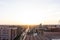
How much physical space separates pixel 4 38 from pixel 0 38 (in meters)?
0.44

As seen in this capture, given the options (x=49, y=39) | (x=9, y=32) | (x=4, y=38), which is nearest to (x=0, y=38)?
(x=4, y=38)

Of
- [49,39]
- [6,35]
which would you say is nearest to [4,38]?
[6,35]

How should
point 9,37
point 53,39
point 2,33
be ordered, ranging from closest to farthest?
point 53,39 → point 9,37 → point 2,33

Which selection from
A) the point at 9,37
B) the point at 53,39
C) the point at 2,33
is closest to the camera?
the point at 53,39

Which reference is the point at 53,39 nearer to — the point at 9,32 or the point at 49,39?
the point at 49,39

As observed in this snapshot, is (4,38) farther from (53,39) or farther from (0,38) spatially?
(53,39)

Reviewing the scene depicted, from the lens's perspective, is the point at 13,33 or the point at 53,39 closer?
the point at 53,39

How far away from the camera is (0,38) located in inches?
511

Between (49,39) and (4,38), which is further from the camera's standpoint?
(4,38)

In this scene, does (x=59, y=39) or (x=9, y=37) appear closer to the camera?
(x=59, y=39)

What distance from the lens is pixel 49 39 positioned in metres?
6.55

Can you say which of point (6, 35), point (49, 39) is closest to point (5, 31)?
point (6, 35)

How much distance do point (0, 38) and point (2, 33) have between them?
620 mm

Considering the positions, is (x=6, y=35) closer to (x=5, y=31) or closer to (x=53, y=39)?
(x=5, y=31)
